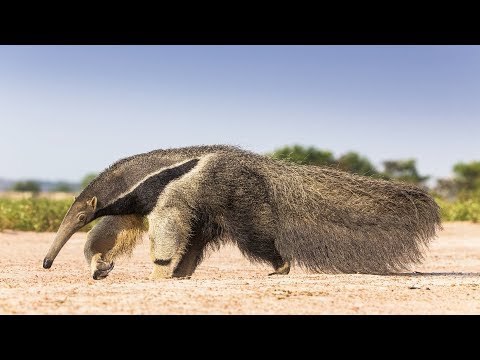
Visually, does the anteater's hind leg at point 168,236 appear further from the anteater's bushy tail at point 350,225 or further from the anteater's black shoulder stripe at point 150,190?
the anteater's bushy tail at point 350,225

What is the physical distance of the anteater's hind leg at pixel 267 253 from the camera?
7.10 meters

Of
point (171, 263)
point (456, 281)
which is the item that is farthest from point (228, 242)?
point (456, 281)

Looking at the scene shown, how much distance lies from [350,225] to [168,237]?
6.48ft

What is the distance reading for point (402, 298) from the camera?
5445 millimetres

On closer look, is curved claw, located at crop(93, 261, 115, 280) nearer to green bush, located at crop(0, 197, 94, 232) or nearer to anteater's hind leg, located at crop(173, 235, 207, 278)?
anteater's hind leg, located at crop(173, 235, 207, 278)

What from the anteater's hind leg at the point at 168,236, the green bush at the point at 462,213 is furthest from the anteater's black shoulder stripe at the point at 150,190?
the green bush at the point at 462,213

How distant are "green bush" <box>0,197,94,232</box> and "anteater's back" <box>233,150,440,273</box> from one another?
896 cm

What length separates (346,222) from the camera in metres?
7.40

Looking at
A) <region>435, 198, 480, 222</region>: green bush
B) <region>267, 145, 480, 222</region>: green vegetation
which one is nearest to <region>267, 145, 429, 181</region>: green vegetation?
<region>267, 145, 480, 222</region>: green vegetation

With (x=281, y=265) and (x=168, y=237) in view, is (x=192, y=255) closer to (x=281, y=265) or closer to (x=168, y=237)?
(x=168, y=237)

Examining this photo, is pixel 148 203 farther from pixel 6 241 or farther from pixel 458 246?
pixel 458 246

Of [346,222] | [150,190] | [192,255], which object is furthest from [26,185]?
[346,222]

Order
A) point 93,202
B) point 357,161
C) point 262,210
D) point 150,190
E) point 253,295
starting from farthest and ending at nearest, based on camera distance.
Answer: point 357,161 < point 93,202 < point 262,210 < point 150,190 < point 253,295

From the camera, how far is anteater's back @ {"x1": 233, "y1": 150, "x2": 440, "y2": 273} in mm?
7301
